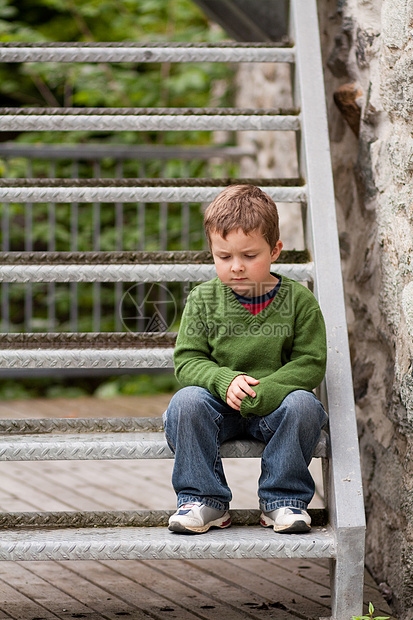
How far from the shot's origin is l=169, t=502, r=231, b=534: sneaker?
2125 millimetres

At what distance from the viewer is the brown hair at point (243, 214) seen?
7.27ft

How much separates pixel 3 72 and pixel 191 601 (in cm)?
592

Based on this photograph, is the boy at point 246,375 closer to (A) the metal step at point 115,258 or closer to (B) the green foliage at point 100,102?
(A) the metal step at point 115,258

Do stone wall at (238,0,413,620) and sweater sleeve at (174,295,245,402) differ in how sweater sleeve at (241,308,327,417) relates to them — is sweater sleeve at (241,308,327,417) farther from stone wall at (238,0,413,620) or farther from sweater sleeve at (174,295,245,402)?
stone wall at (238,0,413,620)

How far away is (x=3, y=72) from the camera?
745 centimetres

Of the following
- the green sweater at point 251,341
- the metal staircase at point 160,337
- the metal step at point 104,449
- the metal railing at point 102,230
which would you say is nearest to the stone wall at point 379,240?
the metal staircase at point 160,337

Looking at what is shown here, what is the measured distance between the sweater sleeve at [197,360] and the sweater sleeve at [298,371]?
79mm

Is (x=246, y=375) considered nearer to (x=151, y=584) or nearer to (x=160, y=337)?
(x=160, y=337)

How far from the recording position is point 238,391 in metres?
2.17

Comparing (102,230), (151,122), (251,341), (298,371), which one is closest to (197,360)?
(251,341)

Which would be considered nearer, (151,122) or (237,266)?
(237,266)

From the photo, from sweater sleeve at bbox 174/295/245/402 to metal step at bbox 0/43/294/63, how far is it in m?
1.07

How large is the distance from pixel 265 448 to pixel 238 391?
0.58 ft

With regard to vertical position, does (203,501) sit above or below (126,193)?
below
